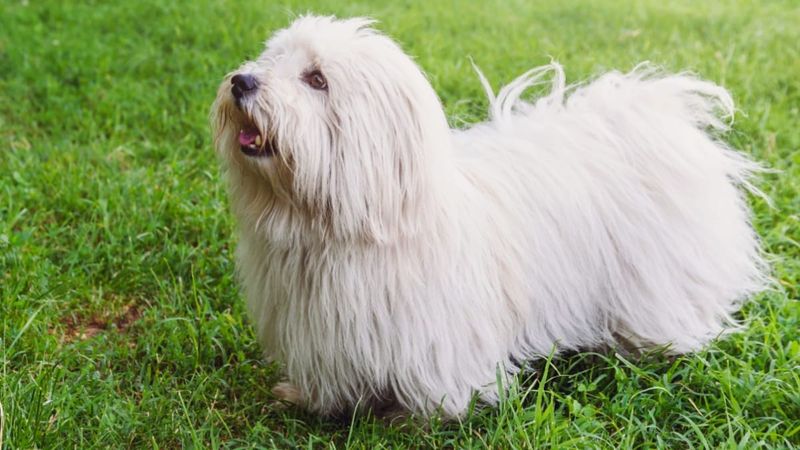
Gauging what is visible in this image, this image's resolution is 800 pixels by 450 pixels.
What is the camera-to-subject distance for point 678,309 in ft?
11.3

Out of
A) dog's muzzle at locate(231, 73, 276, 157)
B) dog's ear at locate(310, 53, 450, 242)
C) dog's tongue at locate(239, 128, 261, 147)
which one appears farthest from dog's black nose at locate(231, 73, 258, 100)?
dog's ear at locate(310, 53, 450, 242)

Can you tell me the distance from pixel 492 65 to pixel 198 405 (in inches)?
139

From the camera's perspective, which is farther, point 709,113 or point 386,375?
point 709,113

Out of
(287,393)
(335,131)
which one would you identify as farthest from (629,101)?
(287,393)

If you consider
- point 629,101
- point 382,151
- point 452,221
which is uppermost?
point 382,151

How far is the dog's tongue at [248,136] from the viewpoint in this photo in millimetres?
2678

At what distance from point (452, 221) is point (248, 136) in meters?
0.72

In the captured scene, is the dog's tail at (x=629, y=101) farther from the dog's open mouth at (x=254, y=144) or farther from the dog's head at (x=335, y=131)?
the dog's open mouth at (x=254, y=144)

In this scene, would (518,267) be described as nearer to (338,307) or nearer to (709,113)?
(338,307)

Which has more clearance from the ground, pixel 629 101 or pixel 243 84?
pixel 243 84

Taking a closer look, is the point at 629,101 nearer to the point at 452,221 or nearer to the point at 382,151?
the point at 452,221

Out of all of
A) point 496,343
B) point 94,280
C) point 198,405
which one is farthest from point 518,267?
point 94,280

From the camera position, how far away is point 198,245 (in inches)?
165

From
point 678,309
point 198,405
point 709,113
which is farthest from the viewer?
point 709,113
